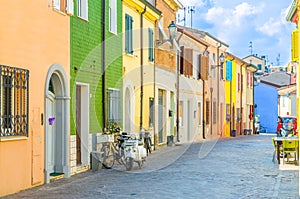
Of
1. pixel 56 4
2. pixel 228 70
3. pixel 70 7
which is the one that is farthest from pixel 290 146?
pixel 228 70

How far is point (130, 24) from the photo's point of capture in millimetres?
21531

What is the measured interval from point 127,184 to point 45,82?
3.00m

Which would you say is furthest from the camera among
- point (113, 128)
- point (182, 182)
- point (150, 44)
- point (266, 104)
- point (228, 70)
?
point (266, 104)

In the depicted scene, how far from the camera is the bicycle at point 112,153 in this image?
1691cm

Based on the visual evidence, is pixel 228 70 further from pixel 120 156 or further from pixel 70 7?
pixel 70 7

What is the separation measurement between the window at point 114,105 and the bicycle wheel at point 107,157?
1.44 m

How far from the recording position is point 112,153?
57.6 ft

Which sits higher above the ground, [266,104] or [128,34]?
[128,34]

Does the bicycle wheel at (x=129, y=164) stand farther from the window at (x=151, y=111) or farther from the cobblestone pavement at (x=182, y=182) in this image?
the window at (x=151, y=111)

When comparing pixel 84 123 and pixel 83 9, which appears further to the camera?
pixel 84 123

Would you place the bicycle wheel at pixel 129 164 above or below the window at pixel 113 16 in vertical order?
below

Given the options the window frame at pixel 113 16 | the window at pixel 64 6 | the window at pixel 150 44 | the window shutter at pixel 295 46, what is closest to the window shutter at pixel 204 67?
the window at pixel 150 44

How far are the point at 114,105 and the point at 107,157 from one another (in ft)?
8.68

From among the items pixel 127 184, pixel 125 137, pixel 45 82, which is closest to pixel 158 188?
pixel 127 184
